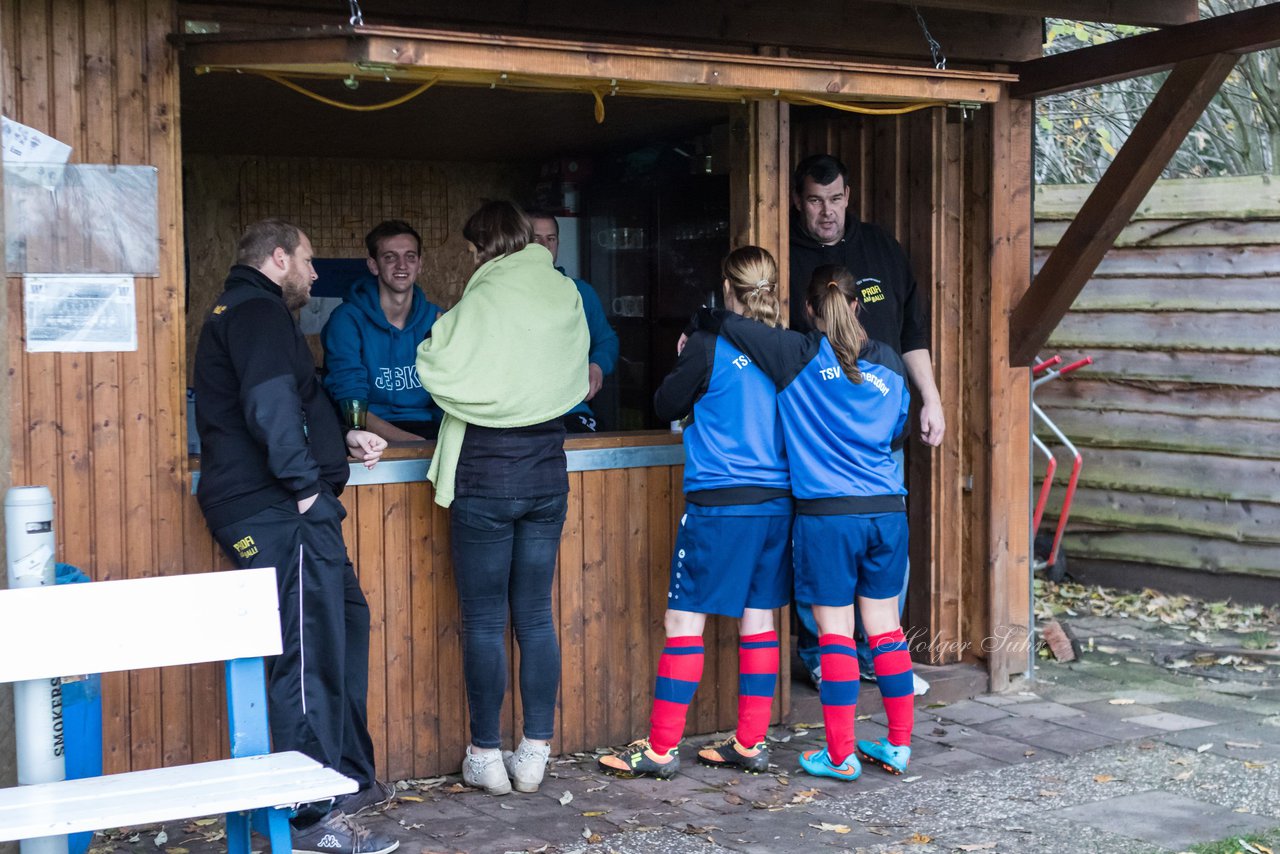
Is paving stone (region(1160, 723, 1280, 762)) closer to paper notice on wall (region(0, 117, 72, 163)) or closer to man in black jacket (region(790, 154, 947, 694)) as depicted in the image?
man in black jacket (region(790, 154, 947, 694))

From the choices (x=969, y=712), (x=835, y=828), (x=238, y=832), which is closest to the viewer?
(x=238, y=832)

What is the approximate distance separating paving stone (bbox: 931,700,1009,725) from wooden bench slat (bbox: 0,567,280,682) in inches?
124

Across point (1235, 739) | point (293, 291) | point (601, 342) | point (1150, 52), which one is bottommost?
point (1235, 739)

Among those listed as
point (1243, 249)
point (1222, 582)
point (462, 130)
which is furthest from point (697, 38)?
point (1222, 582)

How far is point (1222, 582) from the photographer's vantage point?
27.3ft

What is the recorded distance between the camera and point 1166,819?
181 inches

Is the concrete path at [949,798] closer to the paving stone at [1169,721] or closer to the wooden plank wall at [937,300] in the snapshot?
the paving stone at [1169,721]

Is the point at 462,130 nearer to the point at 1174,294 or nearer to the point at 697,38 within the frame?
the point at 697,38

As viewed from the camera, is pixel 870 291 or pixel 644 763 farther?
pixel 870 291

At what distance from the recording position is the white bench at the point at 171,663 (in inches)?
125

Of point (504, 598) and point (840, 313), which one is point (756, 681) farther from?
point (840, 313)

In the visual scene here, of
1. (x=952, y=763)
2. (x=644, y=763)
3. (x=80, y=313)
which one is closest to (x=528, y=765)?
(x=644, y=763)

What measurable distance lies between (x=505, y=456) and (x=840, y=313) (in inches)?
46.2

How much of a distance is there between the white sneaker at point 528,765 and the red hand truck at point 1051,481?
392 cm
